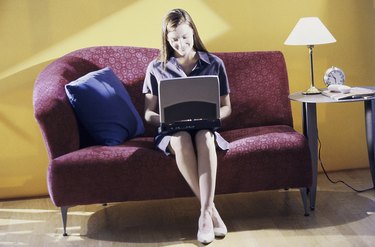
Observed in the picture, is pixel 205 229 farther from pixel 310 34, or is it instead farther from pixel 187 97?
pixel 310 34

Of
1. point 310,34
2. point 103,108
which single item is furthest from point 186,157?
point 310,34

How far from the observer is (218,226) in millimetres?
3102

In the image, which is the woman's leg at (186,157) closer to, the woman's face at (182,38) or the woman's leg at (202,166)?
the woman's leg at (202,166)

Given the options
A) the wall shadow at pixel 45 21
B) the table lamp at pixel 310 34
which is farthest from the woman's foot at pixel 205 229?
the wall shadow at pixel 45 21

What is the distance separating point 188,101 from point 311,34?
889 mm

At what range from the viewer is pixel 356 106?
13.5 feet

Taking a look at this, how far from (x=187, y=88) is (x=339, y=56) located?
1.41 metres

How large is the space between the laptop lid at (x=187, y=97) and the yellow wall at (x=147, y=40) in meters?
0.98

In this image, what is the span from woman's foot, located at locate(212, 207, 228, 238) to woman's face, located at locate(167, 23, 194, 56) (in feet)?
2.59

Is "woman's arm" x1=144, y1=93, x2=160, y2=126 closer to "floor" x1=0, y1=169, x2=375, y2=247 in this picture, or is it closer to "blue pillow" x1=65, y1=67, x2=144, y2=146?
"blue pillow" x1=65, y1=67, x2=144, y2=146

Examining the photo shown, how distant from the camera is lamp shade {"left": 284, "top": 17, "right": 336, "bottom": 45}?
350 cm

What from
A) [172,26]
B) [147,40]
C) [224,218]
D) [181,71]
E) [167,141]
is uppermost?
[172,26]

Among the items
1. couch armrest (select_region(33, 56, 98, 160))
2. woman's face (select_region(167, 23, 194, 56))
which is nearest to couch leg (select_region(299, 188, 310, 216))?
woman's face (select_region(167, 23, 194, 56))

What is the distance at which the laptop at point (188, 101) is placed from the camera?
2990 mm
